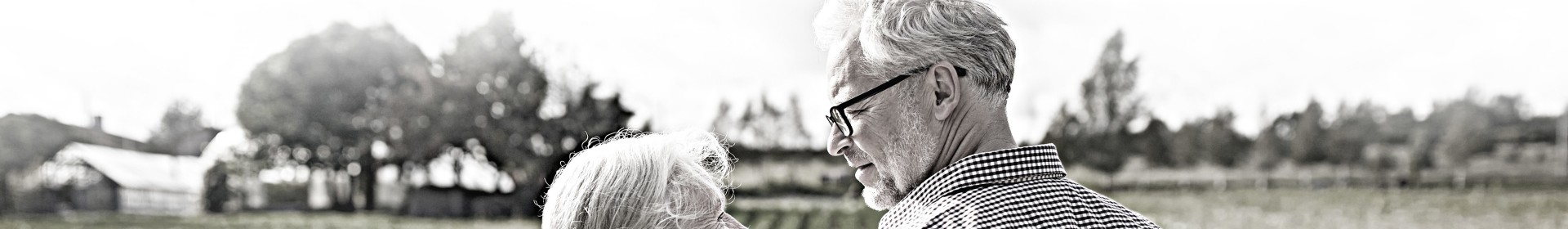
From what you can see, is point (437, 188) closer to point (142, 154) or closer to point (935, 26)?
point (142, 154)

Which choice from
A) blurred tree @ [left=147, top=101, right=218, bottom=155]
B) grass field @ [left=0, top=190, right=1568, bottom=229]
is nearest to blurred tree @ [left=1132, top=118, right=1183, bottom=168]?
grass field @ [left=0, top=190, right=1568, bottom=229]

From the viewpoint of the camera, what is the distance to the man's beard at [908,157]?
1.71 metres

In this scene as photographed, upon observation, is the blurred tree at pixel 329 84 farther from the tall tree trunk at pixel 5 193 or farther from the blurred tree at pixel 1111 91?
the blurred tree at pixel 1111 91

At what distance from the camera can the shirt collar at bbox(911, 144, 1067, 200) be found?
1.54 m

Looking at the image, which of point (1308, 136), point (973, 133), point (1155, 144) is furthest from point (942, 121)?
point (1308, 136)

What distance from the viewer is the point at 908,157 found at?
1737 mm

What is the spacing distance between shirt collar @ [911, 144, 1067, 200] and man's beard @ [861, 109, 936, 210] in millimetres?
122

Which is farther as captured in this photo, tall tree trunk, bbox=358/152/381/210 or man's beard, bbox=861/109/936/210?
tall tree trunk, bbox=358/152/381/210

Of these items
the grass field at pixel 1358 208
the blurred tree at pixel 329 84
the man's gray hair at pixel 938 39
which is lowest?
the grass field at pixel 1358 208

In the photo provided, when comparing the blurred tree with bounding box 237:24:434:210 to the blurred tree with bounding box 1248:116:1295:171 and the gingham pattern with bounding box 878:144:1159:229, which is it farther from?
the gingham pattern with bounding box 878:144:1159:229

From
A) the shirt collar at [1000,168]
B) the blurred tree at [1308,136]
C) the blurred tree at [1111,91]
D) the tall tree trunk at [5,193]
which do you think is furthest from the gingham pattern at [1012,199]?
the blurred tree at [1308,136]

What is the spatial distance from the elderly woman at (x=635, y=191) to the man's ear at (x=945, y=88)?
1.35 ft

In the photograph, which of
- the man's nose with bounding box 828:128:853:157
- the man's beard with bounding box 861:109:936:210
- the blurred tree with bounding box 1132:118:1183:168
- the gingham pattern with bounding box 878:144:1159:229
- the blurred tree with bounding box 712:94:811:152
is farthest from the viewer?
the blurred tree with bounding box 1132:118:1183:168

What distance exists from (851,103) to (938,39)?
218 millimetres
